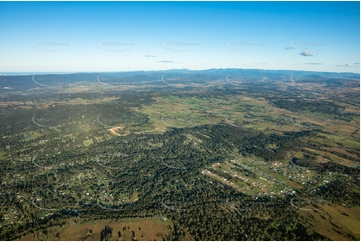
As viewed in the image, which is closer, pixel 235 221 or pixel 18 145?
pixel 235 221

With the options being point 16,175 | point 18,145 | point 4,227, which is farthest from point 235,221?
point 18,145

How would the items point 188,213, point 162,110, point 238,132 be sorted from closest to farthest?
point 188,213 < point 238,132 < point 162,110

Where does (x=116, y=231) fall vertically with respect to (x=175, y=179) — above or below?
above

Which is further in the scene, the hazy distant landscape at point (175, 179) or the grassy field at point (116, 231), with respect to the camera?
the hazy distant landscape at point (175, 179)

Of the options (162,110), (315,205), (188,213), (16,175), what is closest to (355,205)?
(315,205)

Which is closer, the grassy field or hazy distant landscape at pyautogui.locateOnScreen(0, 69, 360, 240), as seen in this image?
the grassy field

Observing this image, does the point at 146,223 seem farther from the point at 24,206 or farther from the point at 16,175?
the point at 16,175

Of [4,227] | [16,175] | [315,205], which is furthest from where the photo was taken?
[16,175]

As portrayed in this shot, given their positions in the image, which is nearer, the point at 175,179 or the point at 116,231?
the point at 116,231
